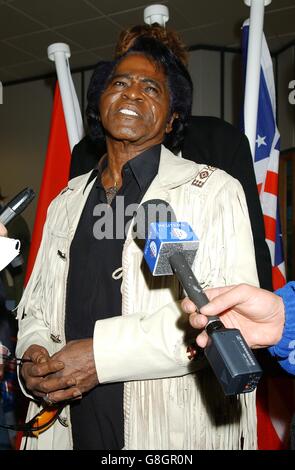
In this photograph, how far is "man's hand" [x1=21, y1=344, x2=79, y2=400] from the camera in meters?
1.09

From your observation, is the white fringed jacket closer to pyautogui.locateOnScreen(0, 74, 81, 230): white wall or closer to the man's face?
the man's face

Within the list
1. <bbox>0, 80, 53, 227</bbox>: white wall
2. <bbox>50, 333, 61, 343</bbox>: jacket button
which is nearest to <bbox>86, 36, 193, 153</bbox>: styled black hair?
<bbox>50, 333, 61, 343</bbox>: jacket button

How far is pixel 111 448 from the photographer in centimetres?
116

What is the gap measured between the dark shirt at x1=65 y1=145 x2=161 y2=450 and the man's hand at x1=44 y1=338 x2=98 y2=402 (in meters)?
0.09

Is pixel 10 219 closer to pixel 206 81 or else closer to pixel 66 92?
pixel 66 92

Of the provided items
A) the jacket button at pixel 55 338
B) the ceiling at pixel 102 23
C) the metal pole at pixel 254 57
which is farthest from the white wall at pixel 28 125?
the jacket button at pixel 55 338

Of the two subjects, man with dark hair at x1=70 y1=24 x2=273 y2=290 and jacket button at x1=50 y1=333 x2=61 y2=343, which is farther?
man with dark hair at x1=70 y1=24 x2=273 y2=290

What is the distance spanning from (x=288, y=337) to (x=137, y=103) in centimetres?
78

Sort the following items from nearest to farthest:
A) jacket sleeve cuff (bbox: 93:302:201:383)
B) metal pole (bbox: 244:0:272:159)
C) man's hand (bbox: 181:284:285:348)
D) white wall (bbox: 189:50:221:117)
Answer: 1. man's hand (bbox: 181:284:285:348)
2. jacket sleeve cuff (bbox: 93:302:201:383)
3. metal pole (bbox: 244:0:272:159)
4. white wall (bbox: 189:50:221:117)

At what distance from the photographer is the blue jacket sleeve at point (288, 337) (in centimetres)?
93

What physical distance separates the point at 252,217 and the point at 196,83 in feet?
11.4

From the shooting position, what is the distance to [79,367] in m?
1.09
